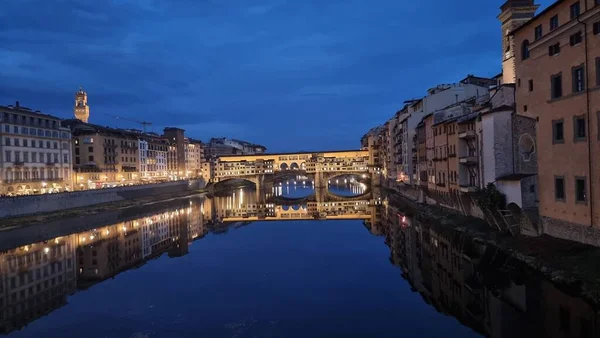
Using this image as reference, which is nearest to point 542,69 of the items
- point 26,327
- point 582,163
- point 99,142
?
point 582,163

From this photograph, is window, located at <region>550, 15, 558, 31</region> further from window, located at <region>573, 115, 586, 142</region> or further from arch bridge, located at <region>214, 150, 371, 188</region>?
arch bridge, located at <region>214, 150, 371, 188</region>

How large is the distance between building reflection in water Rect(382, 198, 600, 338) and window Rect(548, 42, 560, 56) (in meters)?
9.06

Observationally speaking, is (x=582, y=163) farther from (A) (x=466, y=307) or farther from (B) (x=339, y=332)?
(B) (x=339, y=332)

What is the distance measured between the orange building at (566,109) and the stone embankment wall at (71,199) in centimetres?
4151

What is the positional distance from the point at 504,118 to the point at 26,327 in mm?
23465

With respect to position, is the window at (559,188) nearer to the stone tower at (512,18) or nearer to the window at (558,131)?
the window at (558,131)

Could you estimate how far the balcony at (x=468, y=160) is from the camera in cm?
2870

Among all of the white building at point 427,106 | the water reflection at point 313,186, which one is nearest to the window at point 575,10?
the white building at point 427,106

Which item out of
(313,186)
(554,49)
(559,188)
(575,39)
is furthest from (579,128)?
(313,186)

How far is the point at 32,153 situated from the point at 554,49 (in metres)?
55.8

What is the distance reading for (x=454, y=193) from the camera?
33.4 metres

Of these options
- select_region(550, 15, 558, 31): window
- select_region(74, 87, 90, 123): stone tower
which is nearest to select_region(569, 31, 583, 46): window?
select_region(550, 15, 558, 31): window

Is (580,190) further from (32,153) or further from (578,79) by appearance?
(32,153)

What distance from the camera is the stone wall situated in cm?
1724
